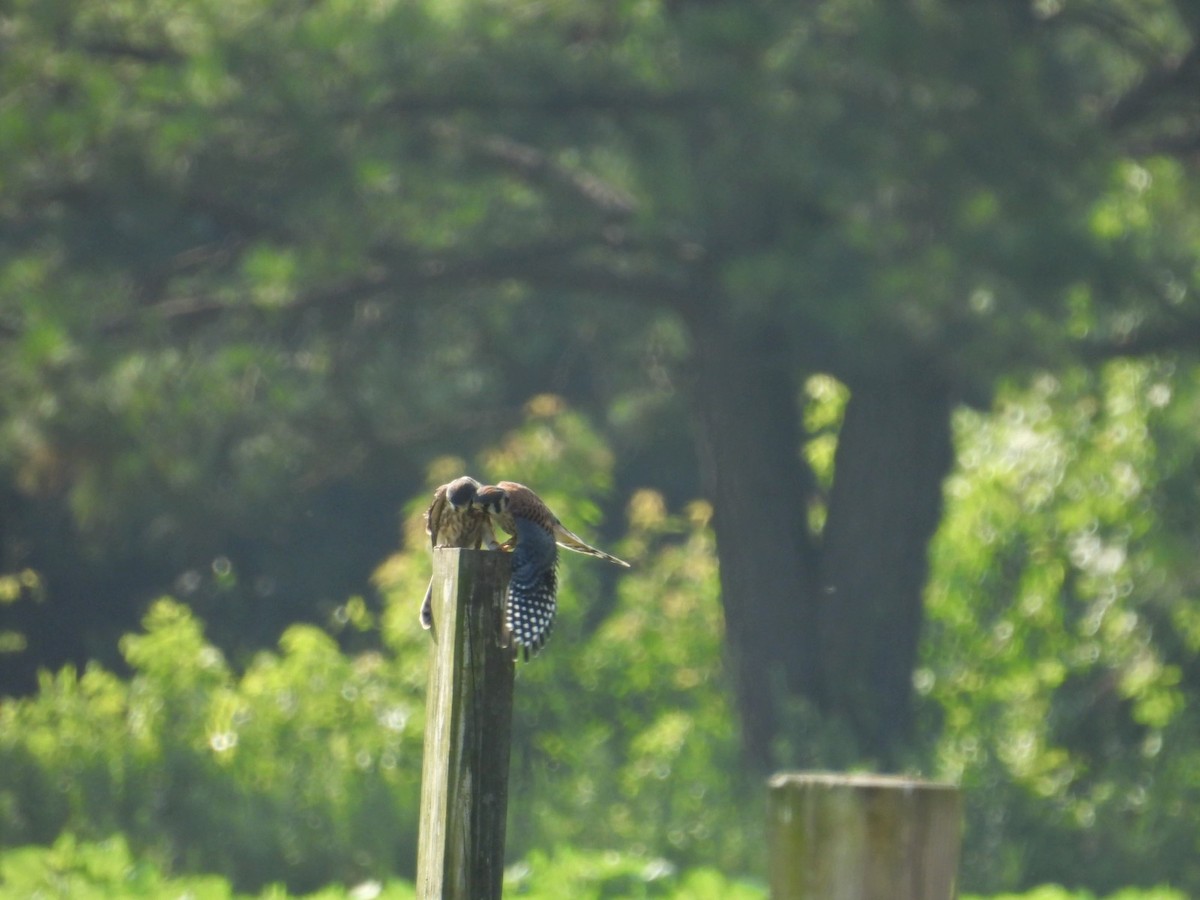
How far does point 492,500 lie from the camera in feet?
14.3

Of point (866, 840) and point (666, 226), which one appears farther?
point (666, 226)

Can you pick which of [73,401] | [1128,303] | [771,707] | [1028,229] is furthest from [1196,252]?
[73,401]

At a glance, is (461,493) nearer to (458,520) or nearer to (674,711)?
(458,520)

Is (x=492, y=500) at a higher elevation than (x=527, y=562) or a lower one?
higher

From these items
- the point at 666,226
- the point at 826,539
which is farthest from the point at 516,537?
the point at 826,539

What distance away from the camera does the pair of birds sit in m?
3.75

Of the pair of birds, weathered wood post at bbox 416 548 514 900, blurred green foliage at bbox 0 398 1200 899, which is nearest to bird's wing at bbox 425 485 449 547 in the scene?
the pair of birds

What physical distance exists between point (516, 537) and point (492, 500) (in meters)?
0.10

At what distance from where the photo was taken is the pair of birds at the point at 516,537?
3750 mm

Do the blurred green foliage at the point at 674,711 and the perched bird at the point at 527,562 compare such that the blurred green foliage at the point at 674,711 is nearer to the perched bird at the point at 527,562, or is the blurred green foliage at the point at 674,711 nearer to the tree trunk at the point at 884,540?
the tree trunk at the point at 884,540

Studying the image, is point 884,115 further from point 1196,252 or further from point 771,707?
point 771,707

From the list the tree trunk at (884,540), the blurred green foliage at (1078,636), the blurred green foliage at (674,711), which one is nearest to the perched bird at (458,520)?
the blurred green foliage at (674,711)

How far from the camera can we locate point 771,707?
13039 mm

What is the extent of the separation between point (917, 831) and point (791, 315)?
30.2 feet
